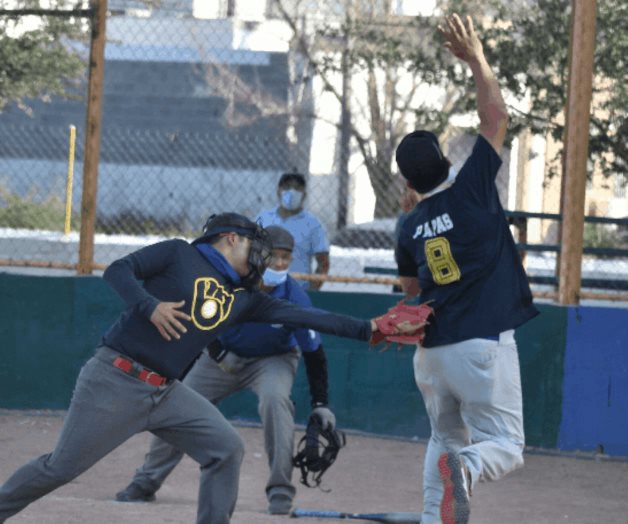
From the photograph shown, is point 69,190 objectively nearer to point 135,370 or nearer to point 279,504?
point 279,504

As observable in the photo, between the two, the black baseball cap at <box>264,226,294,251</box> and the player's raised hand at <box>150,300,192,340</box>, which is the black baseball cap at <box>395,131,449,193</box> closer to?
the player's raised hand at <box>150,300,192,340</box>

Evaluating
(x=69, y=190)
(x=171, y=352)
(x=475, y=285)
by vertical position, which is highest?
(x=69, y=190)

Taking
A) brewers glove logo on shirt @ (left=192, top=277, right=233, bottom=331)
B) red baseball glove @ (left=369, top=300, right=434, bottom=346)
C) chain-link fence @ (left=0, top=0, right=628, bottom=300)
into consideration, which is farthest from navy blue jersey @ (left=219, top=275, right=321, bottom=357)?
brewers glove logo on shirt @ (left=192, top=277, right=233, bottom=331)

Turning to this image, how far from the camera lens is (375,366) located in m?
9.38

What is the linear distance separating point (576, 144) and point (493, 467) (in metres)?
3.86

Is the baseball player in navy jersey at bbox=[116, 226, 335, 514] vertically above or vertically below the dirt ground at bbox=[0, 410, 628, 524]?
above

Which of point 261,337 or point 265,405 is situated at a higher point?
point 261,337

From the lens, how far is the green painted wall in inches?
356

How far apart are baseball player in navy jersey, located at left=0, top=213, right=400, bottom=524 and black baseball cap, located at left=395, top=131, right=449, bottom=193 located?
0.68 meters

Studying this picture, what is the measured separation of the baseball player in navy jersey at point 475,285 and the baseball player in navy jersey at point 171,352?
11.1 inches

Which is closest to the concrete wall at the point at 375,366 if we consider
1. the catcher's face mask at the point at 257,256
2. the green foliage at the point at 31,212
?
the green foliage at the point at 31,212

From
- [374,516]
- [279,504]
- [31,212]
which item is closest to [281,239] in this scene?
[279,504]

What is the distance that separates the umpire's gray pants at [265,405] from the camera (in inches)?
287

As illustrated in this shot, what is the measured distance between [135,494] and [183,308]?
2.29 meters
